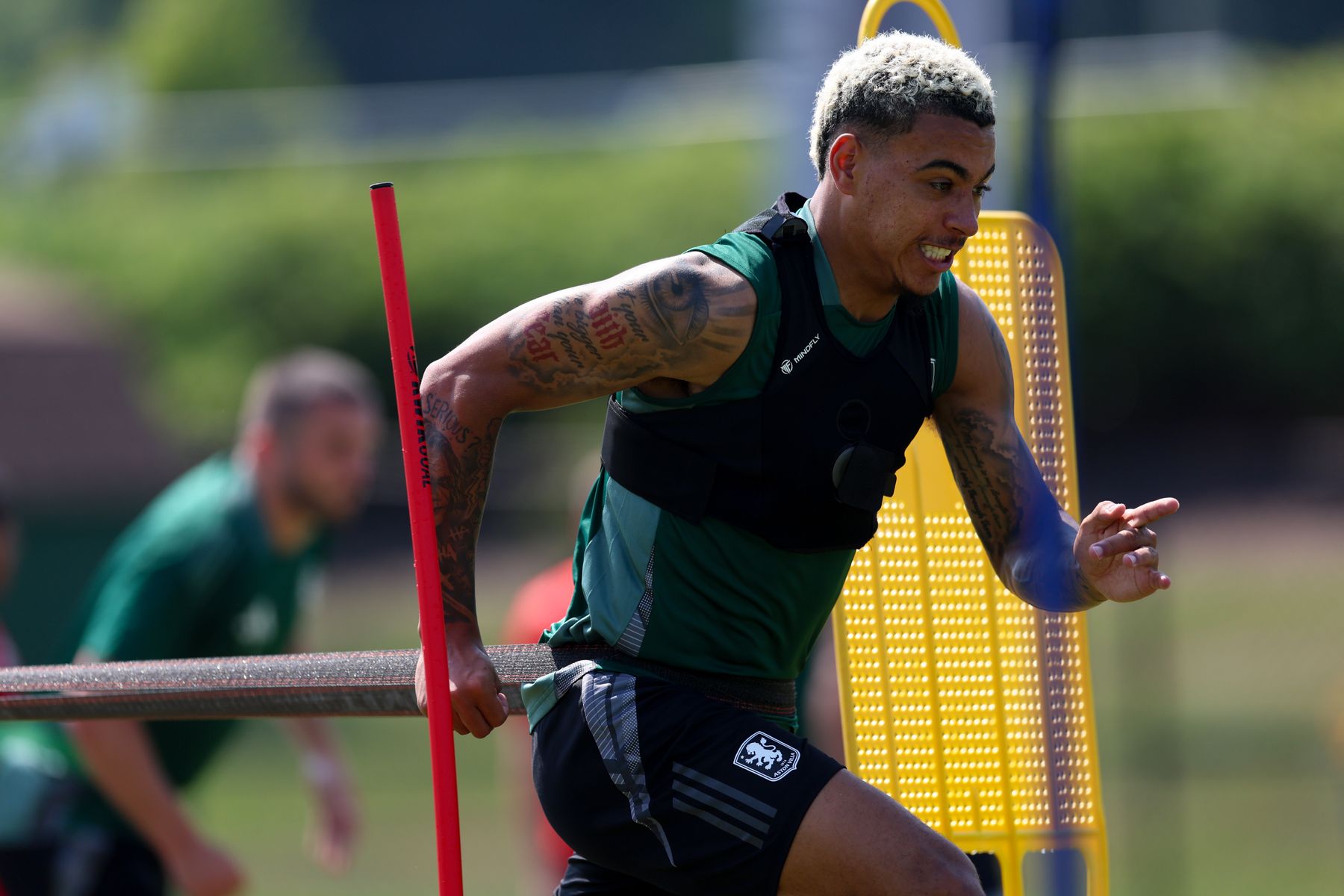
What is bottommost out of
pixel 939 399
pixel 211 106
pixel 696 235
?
pixel 939 399

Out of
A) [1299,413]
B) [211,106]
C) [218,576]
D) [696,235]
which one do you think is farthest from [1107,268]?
[211,106]

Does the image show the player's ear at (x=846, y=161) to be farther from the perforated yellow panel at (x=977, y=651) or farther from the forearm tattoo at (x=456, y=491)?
the perforated yellow panel at (x=977, y=651)

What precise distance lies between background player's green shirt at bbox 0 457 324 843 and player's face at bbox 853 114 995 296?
126 inches

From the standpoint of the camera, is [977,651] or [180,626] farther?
[180,626]

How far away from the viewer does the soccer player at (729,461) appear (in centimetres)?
292

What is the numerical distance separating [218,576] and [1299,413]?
20804mm

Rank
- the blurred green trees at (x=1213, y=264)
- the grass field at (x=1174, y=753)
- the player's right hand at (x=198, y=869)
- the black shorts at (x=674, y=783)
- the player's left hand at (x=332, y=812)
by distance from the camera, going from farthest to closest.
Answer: the blurred green trees at (x=1213, y=264), the grass field at (x=1174, y=753), the player's left hand at (x=332, y=812), the player's right hand at (x=198, y=869), the black shorts at (x=674, y=783)

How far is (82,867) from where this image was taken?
5676 millimetres

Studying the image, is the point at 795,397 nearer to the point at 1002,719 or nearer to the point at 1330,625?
the point at 1002,719

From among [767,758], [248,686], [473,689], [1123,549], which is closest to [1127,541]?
[1123,549]

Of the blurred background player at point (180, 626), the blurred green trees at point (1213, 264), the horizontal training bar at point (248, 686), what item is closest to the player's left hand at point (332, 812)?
the blurred background player at point (180, 626)

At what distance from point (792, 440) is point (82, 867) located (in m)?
3.68

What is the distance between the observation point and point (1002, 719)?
389 centimetres

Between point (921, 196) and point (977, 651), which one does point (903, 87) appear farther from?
point (977, 651)
